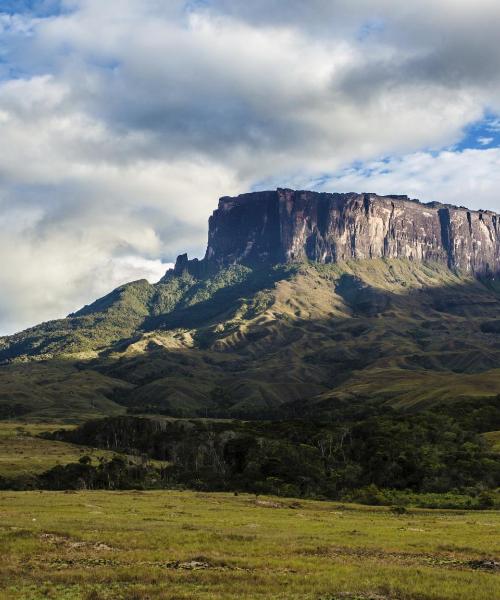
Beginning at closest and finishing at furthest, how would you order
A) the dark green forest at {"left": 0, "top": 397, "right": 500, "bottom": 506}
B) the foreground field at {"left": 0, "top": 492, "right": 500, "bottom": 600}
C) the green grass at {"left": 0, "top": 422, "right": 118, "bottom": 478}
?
1. the foreground field at {"left": 0, "top": 492, "right": 500, "bottom": 600}
2. the dark green forest at {"left": 0, "top": 397, "right": 500, "bottom": 506}
3. the green grass at {"left": 0, "top": 422, "right": 118, "bottom": 478}

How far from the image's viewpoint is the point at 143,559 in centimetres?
4300

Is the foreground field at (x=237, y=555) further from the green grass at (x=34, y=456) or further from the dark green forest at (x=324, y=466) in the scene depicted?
the green grass at (x=34, y=456)

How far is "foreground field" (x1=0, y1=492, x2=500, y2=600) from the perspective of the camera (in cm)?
3466

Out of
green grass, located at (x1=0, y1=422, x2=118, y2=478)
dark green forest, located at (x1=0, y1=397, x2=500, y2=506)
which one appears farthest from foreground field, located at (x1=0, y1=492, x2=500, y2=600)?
green grass, located at (x1=0, y1=422, x2=118, y2=478)

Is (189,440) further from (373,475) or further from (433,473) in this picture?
(433,473)

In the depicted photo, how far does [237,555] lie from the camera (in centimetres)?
4478

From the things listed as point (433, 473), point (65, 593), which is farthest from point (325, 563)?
point (433, 473)

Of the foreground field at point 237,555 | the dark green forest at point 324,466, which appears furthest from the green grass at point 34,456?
the foreground field at point 237,555

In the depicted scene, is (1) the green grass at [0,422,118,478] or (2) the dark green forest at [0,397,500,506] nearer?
(2) the dark green forest at [0,397,500,506]

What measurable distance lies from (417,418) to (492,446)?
120 feet

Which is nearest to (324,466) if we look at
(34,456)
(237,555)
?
(34,456)

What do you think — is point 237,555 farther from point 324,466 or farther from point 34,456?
point 34,456

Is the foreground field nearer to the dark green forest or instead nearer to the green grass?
the dark green forest

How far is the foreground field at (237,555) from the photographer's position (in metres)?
34.7
